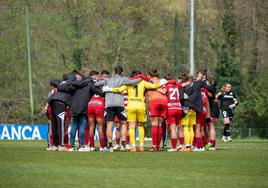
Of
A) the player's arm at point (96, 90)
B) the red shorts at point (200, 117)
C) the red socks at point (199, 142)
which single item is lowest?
the red socks at point (199, 142)

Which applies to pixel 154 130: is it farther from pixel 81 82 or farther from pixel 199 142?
pixel 81 82

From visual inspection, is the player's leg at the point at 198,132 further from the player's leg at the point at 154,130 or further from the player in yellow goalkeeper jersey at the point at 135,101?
the player in yellow goalkeeper jersey at the point at 135,101

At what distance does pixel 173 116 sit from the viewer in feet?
86.3

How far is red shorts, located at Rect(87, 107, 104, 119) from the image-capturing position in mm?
26047

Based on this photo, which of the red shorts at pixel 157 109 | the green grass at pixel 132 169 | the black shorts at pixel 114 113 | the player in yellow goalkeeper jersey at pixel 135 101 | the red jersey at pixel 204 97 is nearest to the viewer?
the green grass at pixel 132 169

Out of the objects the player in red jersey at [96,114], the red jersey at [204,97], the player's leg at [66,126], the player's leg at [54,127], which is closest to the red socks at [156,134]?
the player in red jersey at [96,114]

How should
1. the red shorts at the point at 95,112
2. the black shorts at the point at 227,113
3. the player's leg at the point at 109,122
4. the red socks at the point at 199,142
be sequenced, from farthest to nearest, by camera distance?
the black shorts at the point at 227,113 < the red socks at the point at 199,142 < the red shorts at the point at 95,112 < the player's leg at the point at 109,122

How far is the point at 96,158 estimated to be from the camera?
878 inches

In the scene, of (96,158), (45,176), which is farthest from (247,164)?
(45,176)

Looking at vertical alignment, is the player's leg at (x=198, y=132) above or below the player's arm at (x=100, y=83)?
below

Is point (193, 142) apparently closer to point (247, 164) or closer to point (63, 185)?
point (247, 164)

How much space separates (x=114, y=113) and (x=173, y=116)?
5.11 ft

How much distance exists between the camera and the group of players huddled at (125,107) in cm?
2570

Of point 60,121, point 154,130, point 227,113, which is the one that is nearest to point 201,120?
point 154,130
